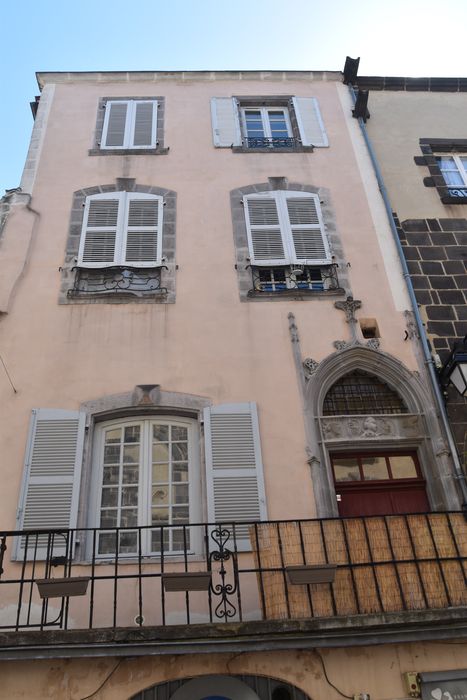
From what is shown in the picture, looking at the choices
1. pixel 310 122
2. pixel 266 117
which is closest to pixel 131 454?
pixel 310 122

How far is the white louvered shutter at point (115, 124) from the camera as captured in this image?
34.7 ft

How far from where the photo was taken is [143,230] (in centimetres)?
928

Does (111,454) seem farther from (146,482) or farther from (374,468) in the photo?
(374,468)

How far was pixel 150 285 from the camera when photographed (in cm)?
866

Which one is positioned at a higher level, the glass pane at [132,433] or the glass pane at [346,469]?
the glass pane at [132,433]

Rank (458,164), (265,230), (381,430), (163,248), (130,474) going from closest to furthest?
(130,474) < (381,430) < (163,248) < (265,230) < (458,164)

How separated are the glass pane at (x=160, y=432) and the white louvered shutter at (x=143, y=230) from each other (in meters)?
2.55

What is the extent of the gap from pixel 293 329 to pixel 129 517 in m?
3.21

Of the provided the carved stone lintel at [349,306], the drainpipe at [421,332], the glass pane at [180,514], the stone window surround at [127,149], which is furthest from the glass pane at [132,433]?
the stone window surround at [127,149]

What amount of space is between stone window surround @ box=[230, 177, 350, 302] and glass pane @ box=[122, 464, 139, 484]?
281cm

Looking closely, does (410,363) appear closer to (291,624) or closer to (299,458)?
(299,458)

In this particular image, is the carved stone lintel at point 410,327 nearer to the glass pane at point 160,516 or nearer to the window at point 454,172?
the window at point 454,172

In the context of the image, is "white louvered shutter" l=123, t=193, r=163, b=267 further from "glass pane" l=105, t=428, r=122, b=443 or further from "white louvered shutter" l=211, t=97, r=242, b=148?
"glass pane" l=105, t=428, r=122, b=443

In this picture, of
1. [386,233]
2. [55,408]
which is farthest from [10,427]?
[386,233]
